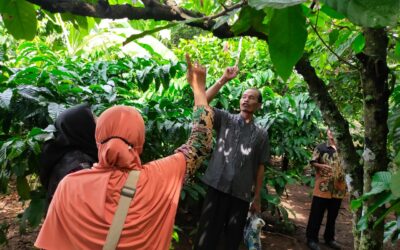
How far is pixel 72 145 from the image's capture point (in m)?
1.79

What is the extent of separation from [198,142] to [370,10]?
131 centimetres

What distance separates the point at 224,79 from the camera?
233 cm

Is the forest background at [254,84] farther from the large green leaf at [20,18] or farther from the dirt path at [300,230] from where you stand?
the dirt path at [300,230]

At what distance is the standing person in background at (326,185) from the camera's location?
13.2 feet

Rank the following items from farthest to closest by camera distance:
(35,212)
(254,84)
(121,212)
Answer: (254,84) < (35,212) < (121,212)

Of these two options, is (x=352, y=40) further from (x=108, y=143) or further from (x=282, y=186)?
(x=282, y=186)

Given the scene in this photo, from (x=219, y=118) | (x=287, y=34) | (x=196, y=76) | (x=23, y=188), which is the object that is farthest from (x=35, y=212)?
(x=287, y=34)

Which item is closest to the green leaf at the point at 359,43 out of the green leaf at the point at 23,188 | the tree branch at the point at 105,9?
the tree branch at the point at 105,9

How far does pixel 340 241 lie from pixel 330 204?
75 cm

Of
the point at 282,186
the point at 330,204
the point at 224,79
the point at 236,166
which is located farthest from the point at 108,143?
the point at 330,204

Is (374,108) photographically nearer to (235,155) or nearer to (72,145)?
(72,145)

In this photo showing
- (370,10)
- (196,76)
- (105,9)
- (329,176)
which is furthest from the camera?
(329,176)

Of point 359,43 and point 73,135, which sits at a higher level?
point 359,43

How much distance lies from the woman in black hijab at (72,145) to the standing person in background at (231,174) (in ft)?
4.37
